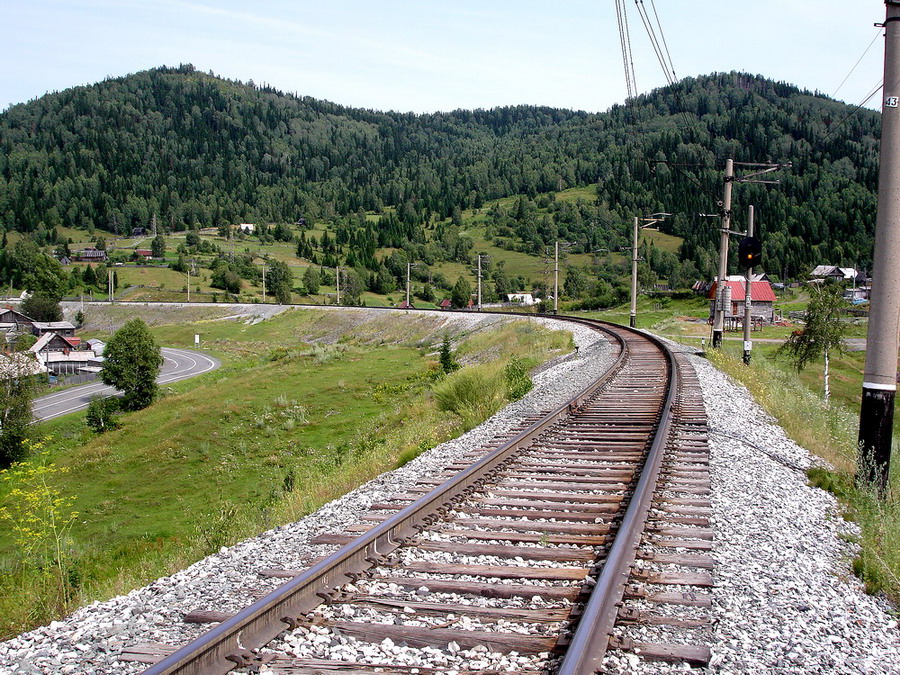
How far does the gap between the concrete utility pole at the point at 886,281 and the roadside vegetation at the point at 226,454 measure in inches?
242

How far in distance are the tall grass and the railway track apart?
1234mm

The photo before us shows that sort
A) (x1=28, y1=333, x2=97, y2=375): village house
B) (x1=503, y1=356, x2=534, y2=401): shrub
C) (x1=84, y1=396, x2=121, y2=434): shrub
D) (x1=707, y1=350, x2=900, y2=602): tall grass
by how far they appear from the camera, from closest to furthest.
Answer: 1. (x1=707, y1=350, x2=900, y2=602): tall grass
2. (x1=503, y1=356, x2=534, y2=401): shrub
3. (x1=84, y1=396, x2=121, y2=434): shrub
4. (x1=28, y1=333, x2=97, y2=375): village house

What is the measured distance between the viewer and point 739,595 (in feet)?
15.3

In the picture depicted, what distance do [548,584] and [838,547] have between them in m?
2.96

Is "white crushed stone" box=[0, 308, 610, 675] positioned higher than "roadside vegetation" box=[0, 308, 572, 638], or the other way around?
"white crushed stone" box=[0, 308, 610, 675]

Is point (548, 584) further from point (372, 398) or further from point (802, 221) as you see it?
point (802, 221)

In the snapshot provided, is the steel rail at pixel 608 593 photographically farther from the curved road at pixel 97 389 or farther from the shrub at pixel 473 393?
the curved road at pixel 97 389

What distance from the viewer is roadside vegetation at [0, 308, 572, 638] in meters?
8.30

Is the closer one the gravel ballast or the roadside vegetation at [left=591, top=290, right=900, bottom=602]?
the gravel ballast

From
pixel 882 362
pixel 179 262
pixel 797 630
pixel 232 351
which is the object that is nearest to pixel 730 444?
pixel 882 362

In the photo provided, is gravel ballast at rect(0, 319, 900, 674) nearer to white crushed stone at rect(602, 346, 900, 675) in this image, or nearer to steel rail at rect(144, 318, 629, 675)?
white crushed stone at rect(602, 346, 900, 675)

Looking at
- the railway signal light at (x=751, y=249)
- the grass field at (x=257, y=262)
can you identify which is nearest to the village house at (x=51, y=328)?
the grass field at (x=257, y=262)

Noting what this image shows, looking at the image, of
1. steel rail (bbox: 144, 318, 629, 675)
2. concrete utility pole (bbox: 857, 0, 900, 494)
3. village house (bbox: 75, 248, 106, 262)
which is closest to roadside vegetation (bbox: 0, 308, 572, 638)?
steel rail (bbox: 144, 318, 629, 675)

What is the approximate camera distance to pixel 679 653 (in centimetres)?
372
